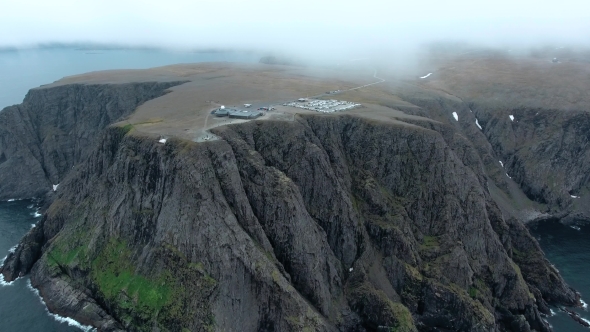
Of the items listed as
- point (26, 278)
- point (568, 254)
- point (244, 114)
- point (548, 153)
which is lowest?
point (568, 254)

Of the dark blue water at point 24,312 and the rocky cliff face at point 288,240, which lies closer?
the rocky cliff face at point 288,240

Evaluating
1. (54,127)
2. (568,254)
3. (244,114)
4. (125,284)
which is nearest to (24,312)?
(125,284)

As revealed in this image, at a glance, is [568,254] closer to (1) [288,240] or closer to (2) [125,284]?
(1) [288,240]

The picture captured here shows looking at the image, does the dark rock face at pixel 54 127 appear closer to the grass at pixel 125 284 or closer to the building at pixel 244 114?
the building at pixel 244 114

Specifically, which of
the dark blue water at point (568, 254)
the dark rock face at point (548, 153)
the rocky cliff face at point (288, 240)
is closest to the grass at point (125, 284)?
the rocky cliff face at point (288, 240)

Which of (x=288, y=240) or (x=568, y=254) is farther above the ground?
(x=288, y=240)

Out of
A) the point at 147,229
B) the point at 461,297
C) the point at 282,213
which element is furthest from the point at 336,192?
the point at 147,229

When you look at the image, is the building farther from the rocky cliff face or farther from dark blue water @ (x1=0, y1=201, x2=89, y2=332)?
dark blue water @ (x1=0, y1=201, x2=89, y2=332)
